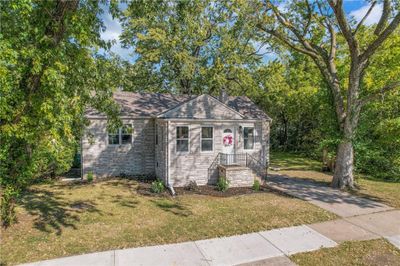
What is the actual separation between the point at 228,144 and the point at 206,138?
4.36ft

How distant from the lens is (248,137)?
14.5m

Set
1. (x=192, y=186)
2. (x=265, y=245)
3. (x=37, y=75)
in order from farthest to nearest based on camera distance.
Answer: (x=192, y=186) → (x=265, y=245) → (x=37, y=75)

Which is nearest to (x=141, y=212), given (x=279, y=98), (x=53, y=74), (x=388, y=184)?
(x=53, y=74)

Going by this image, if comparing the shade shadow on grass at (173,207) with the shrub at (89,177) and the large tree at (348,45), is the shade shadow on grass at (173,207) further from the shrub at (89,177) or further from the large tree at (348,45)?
the large tree at (348,45)

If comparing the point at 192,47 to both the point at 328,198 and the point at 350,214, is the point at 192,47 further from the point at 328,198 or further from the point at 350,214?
the point at 350,214

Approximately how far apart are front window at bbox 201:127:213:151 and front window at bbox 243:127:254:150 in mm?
2341

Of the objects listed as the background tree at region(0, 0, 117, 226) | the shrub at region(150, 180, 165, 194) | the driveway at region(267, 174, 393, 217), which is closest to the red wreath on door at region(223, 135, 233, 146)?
the driveway at region(267, 174, 393, 217)

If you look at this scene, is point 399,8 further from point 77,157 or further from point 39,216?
point 77,157

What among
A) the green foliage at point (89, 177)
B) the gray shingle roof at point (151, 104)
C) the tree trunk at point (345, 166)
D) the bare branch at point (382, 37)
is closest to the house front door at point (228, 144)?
the gray shingle roof at point (151, 104)

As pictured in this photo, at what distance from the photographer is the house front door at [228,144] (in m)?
13.4

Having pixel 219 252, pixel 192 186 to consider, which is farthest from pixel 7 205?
pixel 192 186

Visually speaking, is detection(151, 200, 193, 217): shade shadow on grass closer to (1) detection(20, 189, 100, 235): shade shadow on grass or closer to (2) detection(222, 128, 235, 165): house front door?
(1) detection(20, 189, 100, 235): shade shadow on grass

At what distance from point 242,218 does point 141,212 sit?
11.3 feet

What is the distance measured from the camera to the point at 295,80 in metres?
26.0
